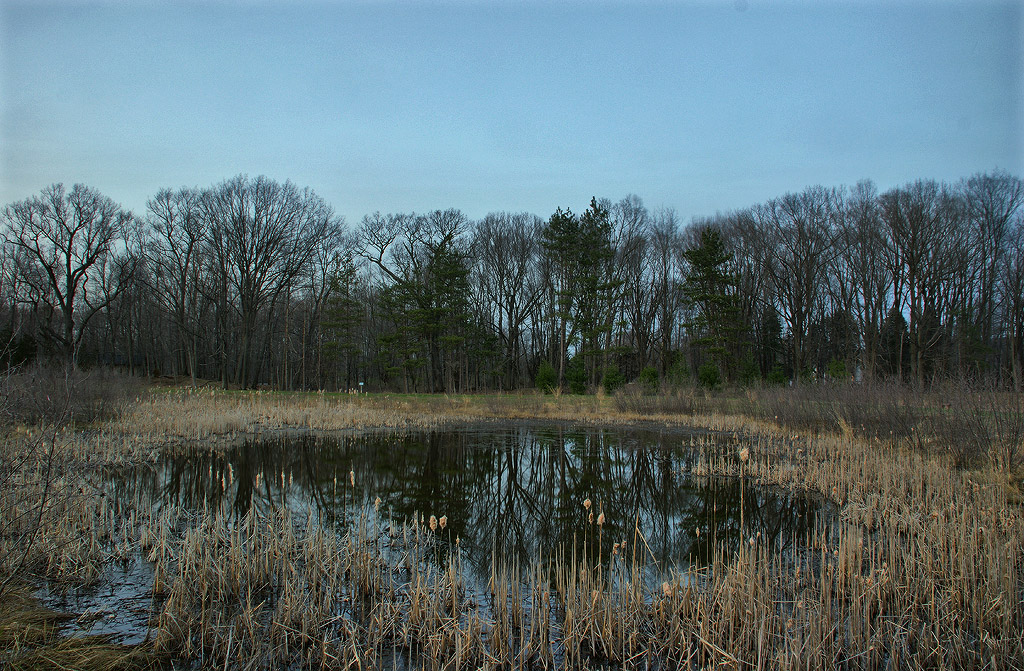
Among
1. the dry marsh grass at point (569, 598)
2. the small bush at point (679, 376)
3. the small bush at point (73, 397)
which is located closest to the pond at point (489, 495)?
the dry marsh grass at point (569, 598)

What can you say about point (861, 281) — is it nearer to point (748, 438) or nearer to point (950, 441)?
point (748, 438)

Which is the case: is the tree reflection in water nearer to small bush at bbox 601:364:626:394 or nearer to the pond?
the pond

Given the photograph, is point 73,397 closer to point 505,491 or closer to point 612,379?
point 505,491

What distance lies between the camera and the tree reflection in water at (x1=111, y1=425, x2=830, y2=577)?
6.51 meters

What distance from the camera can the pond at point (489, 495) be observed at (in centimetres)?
588

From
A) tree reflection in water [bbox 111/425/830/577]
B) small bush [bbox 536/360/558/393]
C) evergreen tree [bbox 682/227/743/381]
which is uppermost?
evergreen tree [bbox 682/227/743/381]

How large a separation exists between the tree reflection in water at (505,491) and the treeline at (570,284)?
38.2 ft

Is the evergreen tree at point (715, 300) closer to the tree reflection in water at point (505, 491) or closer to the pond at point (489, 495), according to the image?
the pond at point (489, 495)

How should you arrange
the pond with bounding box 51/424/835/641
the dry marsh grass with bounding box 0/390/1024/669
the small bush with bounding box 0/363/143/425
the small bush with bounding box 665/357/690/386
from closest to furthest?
the dry marsh grass with bounding box 0/390/1024/669, the pond with bounding box 51/424/835/641, the small bush with bounding box 0/363/143/425, the small bush with bounding box 665/357/690/386

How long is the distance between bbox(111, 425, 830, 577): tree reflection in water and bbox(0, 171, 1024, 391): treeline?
11.6 meters

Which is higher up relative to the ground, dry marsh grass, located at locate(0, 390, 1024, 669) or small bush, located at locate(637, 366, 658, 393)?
small bush, located at locate(637, 366, 658, 393)

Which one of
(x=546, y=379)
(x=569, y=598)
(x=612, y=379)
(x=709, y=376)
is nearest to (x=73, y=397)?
(x=569, y=598)

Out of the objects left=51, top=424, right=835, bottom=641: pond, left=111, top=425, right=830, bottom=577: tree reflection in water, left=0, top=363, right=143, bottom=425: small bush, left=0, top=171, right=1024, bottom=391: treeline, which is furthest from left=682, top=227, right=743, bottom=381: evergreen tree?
left=0, top=363, right=143, bottom=425: small bush

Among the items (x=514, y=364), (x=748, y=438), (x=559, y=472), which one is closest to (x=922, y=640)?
(x=559, y=472)
